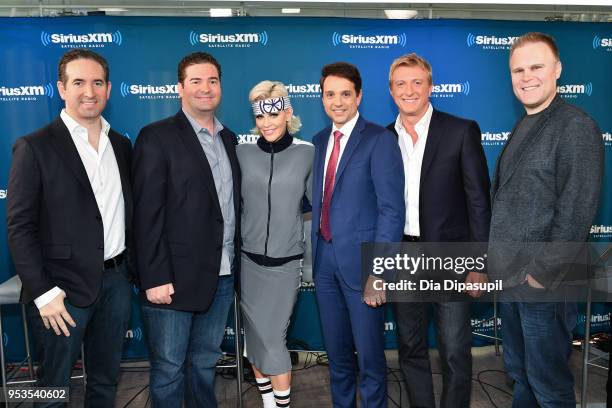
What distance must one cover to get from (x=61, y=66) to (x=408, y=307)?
1.97 meters

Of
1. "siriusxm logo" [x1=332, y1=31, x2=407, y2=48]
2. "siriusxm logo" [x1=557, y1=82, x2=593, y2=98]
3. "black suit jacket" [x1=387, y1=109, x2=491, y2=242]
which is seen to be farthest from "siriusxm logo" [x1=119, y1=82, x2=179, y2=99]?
"siriusxm logo" [x1=557, y1=82, x2=593, y2=98]

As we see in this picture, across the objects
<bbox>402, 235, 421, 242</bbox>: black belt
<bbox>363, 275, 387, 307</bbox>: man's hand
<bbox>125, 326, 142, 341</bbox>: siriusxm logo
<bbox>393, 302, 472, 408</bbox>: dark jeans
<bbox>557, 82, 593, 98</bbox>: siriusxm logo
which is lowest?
<bbox>125, 326, 142, 341</bbox>: siriusxm logo

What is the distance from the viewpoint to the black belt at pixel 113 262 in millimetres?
2146

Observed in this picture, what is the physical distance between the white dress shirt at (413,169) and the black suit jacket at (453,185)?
4 cm

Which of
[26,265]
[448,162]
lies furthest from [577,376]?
[26,265]

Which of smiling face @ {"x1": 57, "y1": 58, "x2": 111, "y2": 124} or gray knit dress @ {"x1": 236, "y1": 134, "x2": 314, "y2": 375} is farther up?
smiling face @ {"x1": 57, "y1": 58, "x2": 111, "y2": 124}

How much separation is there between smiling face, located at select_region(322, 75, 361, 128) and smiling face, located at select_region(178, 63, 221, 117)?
1.73 feet

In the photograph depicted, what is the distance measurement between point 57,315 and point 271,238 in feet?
3.14

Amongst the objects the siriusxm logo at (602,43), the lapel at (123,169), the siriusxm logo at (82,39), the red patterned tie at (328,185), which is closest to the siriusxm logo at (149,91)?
the siriusxm logo at (82,39)

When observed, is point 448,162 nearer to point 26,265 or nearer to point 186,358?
point 186,358

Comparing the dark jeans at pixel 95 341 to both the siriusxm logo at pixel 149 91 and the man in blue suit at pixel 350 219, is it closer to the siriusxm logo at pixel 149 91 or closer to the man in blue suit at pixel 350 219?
the man in blue suit at pixel 350 219

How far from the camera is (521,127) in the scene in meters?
2.12

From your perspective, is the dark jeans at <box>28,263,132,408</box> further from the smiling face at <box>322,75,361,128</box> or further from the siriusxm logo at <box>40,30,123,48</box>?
the siriusxm logo at <box>40,30,123,48</box>

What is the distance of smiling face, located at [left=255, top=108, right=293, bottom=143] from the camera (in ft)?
7.57
